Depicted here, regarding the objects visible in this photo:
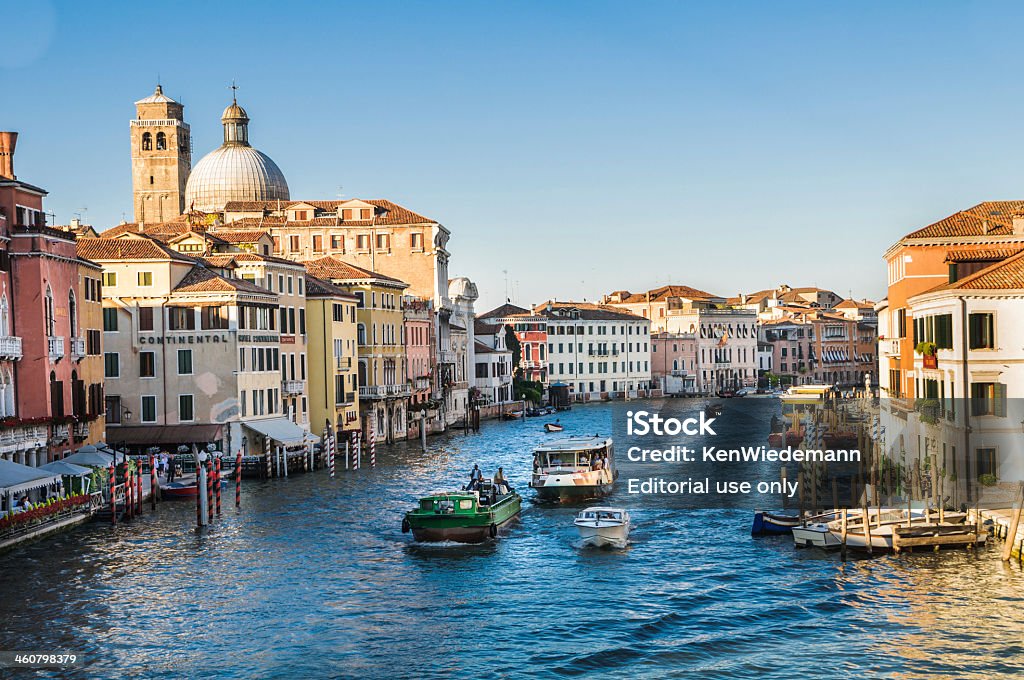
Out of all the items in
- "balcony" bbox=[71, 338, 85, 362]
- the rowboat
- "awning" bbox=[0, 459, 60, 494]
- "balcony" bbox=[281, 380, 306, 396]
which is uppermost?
"balcony" bbox=[71, 338, 85, 362]

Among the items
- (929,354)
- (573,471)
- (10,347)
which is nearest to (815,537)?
(929,354)

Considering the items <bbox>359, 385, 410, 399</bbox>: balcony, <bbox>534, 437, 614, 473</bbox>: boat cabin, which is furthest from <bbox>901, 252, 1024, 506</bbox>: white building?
<bbox>359, 385, 410, 399</bbox>: balcony

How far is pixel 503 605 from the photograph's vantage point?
23.2 m

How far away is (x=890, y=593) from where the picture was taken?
2269 centimetres

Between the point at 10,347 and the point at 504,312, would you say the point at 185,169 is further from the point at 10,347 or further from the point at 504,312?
the point at 10,347

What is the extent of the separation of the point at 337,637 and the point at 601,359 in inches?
3438

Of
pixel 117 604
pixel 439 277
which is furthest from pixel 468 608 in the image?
pixel 439 277

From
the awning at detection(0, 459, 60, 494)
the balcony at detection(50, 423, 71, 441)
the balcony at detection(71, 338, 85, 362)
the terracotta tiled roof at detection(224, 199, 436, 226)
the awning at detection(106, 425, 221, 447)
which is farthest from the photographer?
the terracotta tiled roof at detection(224, 199, 436, 226)

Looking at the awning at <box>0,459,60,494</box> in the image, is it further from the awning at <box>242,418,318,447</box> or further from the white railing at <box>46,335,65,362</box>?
the awning at <box>242,418,318,447</box>

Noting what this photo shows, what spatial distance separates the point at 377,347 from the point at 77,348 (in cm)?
2325

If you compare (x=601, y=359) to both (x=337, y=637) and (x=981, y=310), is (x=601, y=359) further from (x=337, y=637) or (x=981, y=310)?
(x=337, y=637)

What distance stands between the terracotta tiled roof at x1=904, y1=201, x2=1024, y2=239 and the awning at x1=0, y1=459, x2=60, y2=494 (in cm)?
2107

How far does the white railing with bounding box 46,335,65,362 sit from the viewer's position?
34.2 meters

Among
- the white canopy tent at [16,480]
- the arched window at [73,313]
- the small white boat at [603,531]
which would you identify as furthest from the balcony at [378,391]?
the small white boat at [603,531]
